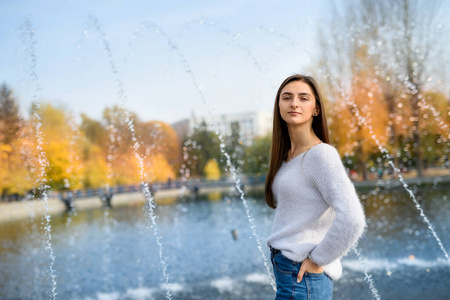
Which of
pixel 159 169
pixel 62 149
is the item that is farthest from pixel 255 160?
pixel 62 149

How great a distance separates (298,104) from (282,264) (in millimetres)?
786

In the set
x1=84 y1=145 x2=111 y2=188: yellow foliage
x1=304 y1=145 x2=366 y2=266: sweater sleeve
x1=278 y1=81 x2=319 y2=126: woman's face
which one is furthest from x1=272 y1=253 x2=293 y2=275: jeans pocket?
x1=84 y1=145 x2=111 y2=188: yellow foliage

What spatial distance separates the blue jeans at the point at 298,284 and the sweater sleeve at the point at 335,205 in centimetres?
10

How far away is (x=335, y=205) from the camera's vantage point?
175 cm

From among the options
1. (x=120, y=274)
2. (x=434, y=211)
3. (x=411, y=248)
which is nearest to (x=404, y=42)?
(x=434, y=211)

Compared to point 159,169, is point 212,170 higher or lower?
lower

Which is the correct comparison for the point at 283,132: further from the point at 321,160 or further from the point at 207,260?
the point at 207,260

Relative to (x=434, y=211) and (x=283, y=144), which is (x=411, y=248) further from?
(x=283, y=144)

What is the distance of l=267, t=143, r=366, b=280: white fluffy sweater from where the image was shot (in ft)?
5.73

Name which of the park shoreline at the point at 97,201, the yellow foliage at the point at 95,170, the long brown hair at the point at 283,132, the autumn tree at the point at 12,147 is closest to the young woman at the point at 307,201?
the long brown hair at the point at 283,132

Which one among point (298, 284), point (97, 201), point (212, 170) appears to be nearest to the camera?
point (298, 284)

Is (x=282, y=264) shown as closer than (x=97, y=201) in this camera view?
Yes

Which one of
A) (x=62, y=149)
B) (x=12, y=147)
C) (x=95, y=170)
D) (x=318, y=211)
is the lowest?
(x=95, y=170)

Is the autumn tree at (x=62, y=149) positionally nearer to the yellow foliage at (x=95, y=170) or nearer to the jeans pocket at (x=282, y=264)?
the yellow foliage at (x=95, y=170)
